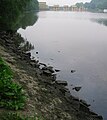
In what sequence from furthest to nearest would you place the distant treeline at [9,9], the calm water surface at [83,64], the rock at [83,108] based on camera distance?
the distant treeline at [9,9]
the calm water surface at [83,64]
the rock at [83,108]

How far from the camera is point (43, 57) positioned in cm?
4325

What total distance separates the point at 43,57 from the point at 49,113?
26.6 m

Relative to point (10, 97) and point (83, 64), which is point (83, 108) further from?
point (83, 64)

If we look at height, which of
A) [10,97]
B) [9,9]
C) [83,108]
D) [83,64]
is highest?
[9,9]

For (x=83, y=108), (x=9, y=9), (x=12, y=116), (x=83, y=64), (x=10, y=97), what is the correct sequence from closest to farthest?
(x=12, y=116) < (x=10, y=97) < (x=83, y=108) < (x=83, y=64) < (x=9, y=9)

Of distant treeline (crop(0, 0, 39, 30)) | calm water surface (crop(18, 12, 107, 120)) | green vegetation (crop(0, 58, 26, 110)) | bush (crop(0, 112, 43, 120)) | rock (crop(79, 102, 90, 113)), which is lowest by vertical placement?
calm water surface (crop(18, 12, 107, 120))

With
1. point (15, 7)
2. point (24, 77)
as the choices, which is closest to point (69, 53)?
point (15, 7)

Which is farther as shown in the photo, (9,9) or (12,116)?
(9,9)

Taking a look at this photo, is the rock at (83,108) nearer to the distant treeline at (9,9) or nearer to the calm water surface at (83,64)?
the calm water surface at (83,64)

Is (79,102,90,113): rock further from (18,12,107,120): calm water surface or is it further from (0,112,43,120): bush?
(0,112,43,120): bush

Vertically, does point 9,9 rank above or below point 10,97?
above

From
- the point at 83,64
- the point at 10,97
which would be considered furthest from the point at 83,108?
the point at 83,64

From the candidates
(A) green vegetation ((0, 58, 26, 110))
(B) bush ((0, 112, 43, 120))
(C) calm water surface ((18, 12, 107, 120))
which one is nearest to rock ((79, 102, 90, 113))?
(C) calm water surface ((18, 12, 107, 120))

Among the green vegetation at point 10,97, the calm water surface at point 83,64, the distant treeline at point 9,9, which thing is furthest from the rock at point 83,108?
the distant treeline at point 9,9
